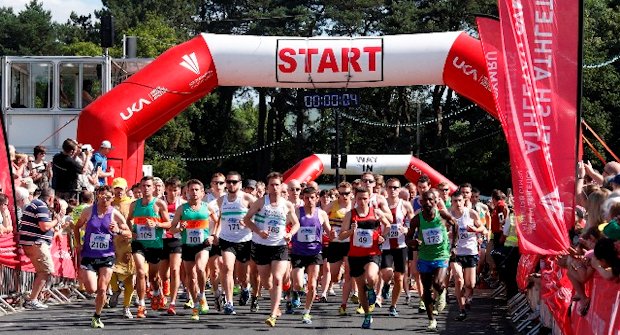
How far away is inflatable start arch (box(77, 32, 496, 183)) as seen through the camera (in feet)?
68.2

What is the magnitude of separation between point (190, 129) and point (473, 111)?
52.3 ft

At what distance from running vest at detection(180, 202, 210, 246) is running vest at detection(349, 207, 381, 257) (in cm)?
202

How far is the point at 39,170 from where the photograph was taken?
20.0 m

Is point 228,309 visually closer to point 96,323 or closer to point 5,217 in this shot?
point 96,323

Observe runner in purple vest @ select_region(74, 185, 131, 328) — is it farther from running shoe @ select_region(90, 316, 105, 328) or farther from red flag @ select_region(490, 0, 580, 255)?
red flag @ select_region(490, 0, 580, 255)

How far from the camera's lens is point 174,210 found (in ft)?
55.5

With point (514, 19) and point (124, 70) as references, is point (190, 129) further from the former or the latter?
point (514, 19)

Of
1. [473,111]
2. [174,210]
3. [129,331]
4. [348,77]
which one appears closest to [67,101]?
[348,77]

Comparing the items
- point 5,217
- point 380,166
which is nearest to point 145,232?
point 5,217

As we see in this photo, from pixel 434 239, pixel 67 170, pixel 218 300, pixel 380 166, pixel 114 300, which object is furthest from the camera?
pixel 380 166

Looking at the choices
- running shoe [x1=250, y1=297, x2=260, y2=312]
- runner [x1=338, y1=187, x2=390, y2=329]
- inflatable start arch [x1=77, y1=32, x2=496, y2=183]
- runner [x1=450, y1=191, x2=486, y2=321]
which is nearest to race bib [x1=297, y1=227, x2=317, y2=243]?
runner [x1=338, y1=187, x2=390, y2=329]

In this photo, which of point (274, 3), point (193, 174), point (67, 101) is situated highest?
point (274, 3)

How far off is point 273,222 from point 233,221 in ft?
4.52

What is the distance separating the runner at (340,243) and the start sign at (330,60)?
4.33 m
